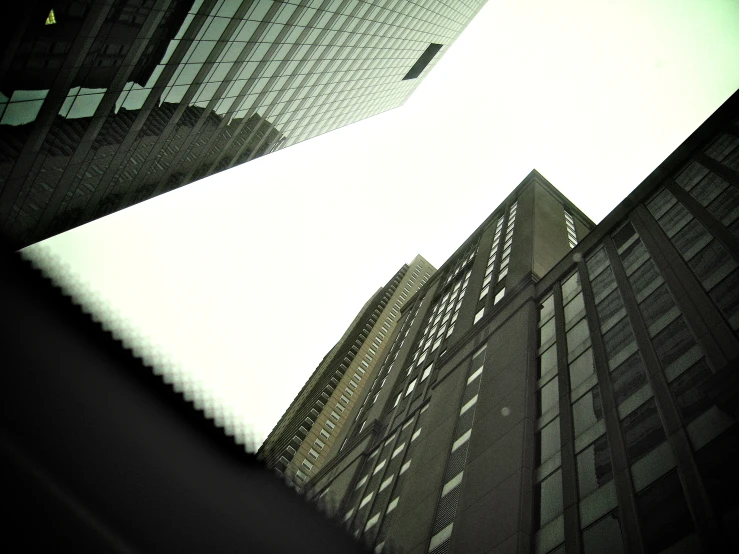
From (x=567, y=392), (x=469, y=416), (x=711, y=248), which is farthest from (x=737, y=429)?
(x=469, y=416)

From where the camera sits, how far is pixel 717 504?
11336 mm

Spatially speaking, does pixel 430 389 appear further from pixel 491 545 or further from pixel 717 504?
pixel 717 504

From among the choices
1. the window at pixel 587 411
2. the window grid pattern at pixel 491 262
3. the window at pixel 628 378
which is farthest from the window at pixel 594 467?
the window grid pattern at pixel 491 262

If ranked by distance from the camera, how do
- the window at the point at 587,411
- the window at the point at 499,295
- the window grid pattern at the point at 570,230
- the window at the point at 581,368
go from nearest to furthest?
the window at the point at 587,411
the window at the point at 581,368
the window at the point at 499,295
the window grid pattern at the point at 570,230

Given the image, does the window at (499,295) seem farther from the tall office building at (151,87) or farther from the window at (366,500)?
the tall office building at (151,87)

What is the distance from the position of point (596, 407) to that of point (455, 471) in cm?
842

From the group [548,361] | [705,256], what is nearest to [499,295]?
[548,361]

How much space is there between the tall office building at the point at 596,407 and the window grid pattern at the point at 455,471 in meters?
0.10

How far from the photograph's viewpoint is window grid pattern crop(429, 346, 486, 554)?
2059 cm

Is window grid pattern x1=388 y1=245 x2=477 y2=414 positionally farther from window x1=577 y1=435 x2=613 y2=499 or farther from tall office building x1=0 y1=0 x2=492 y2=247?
tall office building x1=0 y1=0 x2=492 y2=247

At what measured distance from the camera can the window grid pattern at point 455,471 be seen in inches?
811

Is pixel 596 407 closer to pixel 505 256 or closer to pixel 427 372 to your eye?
pixel 427 372

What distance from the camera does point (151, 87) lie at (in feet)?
76.3

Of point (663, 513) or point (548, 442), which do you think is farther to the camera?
point (548, 442)
